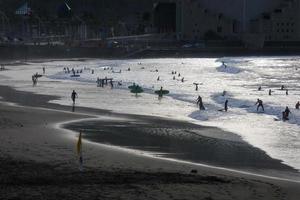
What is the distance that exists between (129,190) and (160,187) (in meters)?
0.73

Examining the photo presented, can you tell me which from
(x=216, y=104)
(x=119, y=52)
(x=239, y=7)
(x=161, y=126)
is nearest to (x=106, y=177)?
(x=161, y=126)

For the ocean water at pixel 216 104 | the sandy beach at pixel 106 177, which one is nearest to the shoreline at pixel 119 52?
the ocean water at pixel 216 104

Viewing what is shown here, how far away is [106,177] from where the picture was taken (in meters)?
13.6

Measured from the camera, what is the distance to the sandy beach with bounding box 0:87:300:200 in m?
12.2

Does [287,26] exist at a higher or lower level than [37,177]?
higher

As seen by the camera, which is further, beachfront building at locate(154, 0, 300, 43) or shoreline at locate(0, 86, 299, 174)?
beachfront building at locate(154, 0, 300, 43)

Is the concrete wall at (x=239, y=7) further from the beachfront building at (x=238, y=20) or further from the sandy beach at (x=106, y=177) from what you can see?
the sandy beach at (x=106, y=177)

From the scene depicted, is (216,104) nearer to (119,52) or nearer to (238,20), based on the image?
(119,52)

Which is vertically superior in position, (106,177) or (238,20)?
(238,20)

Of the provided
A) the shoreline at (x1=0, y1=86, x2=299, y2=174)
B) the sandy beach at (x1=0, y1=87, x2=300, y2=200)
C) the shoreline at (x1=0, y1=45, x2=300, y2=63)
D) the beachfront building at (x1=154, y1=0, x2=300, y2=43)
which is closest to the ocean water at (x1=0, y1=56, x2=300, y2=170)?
the shoreline at (x1=0, y1=86, x2=299, y2=174)

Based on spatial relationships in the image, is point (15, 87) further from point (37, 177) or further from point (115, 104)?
→ point (37, 177)

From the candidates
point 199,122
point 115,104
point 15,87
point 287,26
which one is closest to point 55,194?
point 199,122

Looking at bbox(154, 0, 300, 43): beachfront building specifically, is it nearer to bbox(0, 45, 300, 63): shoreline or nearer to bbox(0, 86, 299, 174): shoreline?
bbox(0, 45, 300, 63): shoreline

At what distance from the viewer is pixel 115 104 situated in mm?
33375
